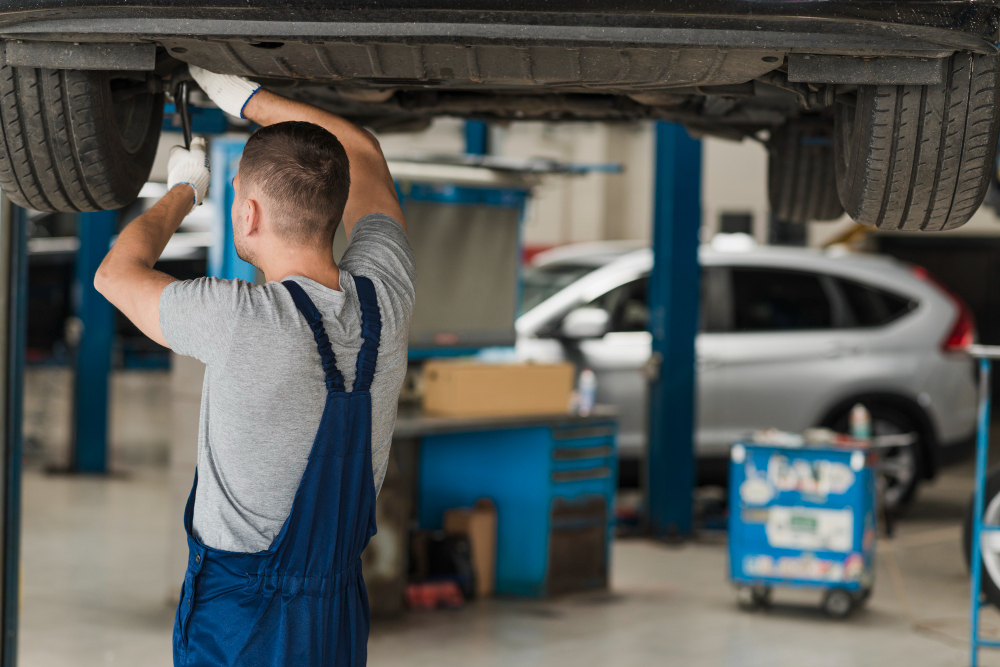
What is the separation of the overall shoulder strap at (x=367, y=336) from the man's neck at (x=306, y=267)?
46 millimetres

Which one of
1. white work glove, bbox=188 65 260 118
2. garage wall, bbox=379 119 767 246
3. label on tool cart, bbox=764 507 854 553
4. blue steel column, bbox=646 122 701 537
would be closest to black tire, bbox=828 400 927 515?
blue steel column, bbox=646 122 701 537

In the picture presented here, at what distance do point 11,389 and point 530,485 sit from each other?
2462 millimetres

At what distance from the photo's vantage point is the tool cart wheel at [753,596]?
15.5 feet

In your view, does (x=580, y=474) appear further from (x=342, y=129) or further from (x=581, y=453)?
(x=342, y=129)

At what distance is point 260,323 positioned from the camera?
1.71m

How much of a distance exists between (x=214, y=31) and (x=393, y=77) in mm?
393

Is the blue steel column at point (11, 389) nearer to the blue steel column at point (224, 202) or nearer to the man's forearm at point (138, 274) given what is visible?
the man's forearm at point (138, 274)

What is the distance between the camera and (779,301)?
663 centimetres

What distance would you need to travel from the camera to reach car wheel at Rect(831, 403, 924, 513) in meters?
6.56

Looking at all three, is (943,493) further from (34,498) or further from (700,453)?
(34,498)

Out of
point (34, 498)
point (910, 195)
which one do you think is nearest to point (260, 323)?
point (910, 195)

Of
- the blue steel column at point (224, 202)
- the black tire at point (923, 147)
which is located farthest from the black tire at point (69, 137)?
the blue steel column at point (224, 202)

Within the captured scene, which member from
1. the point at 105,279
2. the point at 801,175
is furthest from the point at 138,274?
the point at 801,175

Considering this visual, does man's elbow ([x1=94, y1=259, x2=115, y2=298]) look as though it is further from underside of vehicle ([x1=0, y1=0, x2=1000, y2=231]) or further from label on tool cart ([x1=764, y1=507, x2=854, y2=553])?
label on tool cart ([x1=764, y1=507, x2=854, y2=553])
